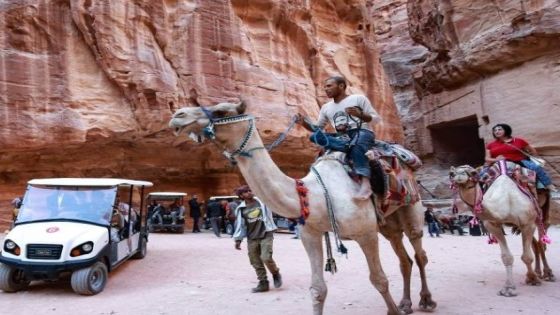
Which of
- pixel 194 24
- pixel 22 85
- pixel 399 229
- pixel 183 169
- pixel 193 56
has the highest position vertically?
pixel 194 24

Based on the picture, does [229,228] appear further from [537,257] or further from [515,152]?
[515,152]

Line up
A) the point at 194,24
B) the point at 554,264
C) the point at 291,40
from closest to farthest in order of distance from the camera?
the point at 554,264, the point at 194,24, the point at 291,40

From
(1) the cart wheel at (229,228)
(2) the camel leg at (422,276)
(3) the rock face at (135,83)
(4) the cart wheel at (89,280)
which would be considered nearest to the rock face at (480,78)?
(3) the rock face at (135,83)

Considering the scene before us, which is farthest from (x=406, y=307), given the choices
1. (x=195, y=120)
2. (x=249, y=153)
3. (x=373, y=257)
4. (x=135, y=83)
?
(x=135, y=83)

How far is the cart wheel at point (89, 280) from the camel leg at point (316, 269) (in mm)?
4253

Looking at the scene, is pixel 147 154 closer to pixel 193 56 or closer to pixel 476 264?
pixel 193 56

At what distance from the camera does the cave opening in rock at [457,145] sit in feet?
100

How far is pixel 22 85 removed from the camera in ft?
48.9

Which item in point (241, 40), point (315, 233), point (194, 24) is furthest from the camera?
point (241, 40)

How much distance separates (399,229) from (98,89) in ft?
43.9

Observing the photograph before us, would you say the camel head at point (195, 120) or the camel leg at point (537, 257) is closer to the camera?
the camel head at point (195, 120)

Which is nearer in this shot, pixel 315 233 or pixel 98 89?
pixel 315 233

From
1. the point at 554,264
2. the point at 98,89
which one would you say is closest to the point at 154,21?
the point at 98,89

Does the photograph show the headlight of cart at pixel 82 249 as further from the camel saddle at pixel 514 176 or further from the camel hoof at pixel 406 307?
the camel saddle at pixel 514 176
